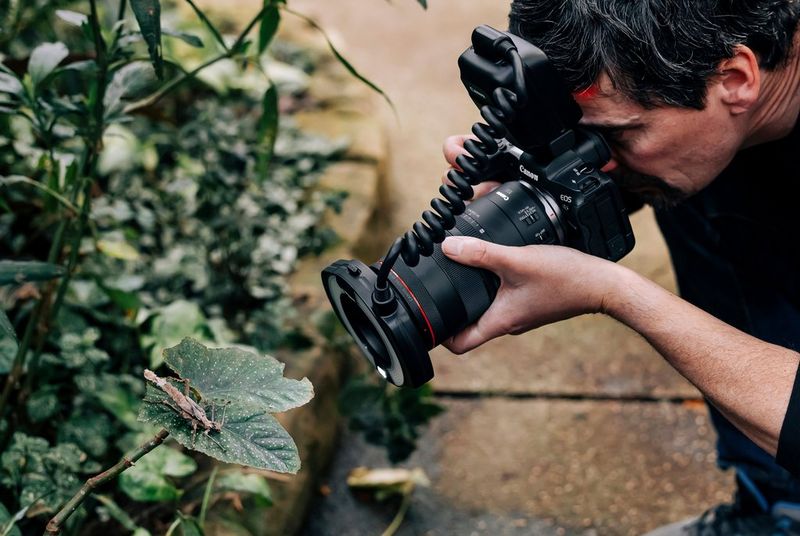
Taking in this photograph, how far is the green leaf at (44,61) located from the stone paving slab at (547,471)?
96 cm

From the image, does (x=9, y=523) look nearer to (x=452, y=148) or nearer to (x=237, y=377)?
(x=237, y=377)

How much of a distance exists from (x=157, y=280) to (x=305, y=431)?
0.40 metres

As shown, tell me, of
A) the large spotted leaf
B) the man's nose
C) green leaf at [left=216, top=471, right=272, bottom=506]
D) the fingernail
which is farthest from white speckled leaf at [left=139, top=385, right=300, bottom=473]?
the man's nose

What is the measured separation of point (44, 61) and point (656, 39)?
808 millimetres

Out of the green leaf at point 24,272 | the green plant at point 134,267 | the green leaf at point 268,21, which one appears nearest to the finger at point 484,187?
the green plant at point 134,267

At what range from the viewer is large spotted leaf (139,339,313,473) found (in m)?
0.92

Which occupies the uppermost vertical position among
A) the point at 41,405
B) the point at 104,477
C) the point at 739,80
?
the point at 739,80

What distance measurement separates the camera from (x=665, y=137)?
4.49 feet

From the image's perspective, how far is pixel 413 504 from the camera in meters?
1.89

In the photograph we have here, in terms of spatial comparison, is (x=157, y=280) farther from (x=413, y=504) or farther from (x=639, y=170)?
(x=639, y=170)

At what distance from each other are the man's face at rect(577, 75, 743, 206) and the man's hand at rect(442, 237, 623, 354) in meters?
0.21

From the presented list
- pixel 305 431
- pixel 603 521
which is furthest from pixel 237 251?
pixel 603 521

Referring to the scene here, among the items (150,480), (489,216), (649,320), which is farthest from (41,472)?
(649,320)

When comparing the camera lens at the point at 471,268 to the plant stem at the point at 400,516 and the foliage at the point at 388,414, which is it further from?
the plant stem at the point at 400,516
